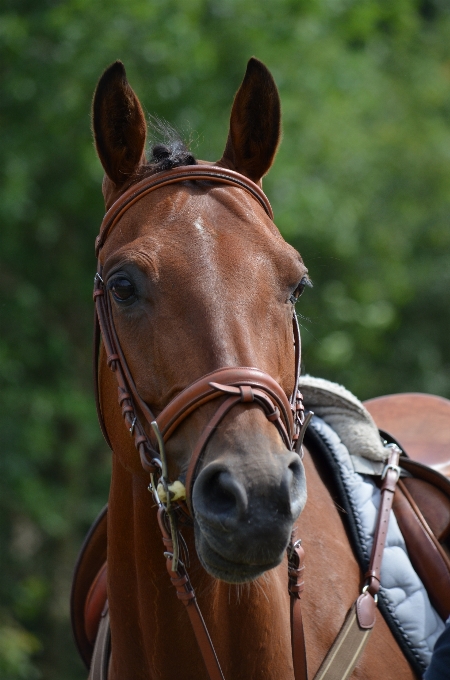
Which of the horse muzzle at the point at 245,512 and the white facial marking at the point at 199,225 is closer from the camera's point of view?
the horse muzzle at the point at 245,512

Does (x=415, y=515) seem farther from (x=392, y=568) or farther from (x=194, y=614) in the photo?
(x=194, y=614)

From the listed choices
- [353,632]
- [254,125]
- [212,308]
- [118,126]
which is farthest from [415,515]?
[118,126]

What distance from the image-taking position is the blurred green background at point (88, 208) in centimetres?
933

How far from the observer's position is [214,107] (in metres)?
10.1

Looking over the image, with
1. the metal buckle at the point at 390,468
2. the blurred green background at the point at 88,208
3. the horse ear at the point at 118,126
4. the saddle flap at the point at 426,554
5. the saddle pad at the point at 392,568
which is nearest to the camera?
the horse ear at the point at 118,126

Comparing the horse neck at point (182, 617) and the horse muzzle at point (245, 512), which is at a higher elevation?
the horse muzzle at point (245, 512)

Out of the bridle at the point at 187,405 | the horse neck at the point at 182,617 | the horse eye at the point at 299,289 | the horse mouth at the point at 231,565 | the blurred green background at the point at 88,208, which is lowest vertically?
the horse neck at the point at 182,617

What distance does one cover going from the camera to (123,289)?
254 cm

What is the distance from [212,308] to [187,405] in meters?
0.30

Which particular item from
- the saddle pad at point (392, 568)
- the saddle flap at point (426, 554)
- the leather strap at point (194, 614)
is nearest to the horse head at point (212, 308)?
the leather strap at point (194, 614)

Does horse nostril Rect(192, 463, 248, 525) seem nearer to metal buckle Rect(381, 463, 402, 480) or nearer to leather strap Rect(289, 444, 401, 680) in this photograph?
leather strap Rect(289, 444, 401, 680)

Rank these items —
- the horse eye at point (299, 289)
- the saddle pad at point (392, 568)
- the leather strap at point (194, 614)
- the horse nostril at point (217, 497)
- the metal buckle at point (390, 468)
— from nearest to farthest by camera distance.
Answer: the horse nostril at point (217, 497) < the leather strap at point (194, 614) < the horse eye at point (299, 289) < the saddle pad at point (392, 568) < the metal buckle at point (390, 468)

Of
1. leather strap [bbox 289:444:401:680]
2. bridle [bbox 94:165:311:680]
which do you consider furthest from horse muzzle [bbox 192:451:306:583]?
leather strap [bbox 289:444:401:680]

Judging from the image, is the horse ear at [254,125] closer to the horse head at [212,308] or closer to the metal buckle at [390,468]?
the horse head at [212,308]
